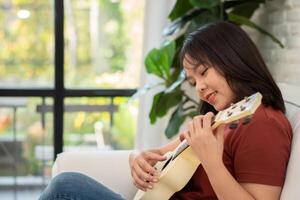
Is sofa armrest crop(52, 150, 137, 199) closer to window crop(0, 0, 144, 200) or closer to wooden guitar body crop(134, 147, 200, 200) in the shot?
wooden guitar body crop(134, 147, 200, 200)

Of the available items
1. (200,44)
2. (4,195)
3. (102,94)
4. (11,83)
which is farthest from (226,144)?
(4,195)

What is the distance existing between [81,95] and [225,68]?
1.85 metres

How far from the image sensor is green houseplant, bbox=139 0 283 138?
220cm

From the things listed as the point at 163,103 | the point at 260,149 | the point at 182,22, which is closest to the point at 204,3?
the point at 182,22

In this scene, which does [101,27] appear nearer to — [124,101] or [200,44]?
[124,101]

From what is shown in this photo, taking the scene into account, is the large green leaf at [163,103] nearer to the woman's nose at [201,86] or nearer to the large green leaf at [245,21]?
the large green leaf at [245,21]

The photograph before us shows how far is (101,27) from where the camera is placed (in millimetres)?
2994

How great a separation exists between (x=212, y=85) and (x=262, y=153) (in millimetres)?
257

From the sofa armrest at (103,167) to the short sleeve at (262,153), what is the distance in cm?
53

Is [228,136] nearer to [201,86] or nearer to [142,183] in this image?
[201,86]

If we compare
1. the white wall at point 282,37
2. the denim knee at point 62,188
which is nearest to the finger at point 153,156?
the denim knee at point 62,188

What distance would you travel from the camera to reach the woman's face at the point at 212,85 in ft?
4.23

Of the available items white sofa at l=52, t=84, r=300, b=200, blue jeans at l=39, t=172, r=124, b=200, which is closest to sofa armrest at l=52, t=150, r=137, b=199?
white sofa at l=52, t=84, r=300, b=200

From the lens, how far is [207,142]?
1.13m
